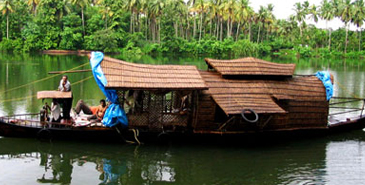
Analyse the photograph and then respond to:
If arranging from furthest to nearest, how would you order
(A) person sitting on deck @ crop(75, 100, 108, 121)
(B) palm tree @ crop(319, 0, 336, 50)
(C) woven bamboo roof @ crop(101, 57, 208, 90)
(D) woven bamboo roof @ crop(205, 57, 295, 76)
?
1. (B) palm tree @ crop(319, 0, 336, 50)
2. (D) woven bamboo roof @ crop(205, 57, 295, 76)
3. (A) person sitting on deck @ crop(75, 100, 108, 121)
4. (C) woven bamboo roof @ crop(101, 57, 208, 90)

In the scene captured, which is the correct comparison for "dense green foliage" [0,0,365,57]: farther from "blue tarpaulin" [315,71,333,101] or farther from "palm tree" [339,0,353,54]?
"blue tarpaulin" [315,71,333,101]

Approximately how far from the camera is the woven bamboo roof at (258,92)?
965cm

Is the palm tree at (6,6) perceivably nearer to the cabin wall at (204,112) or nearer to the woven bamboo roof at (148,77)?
the woven bamboo roof at (148,77)

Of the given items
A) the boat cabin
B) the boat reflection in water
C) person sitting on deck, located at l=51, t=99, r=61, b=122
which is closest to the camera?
the boat reflection in water

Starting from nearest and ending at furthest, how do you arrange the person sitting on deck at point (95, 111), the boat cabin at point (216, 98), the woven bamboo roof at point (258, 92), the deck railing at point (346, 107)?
1. the boat cabin at point (216, 98)
2. the woven bamboo roof at point (258, 92)
3. the person sitting on deck at point (95, 111)
4. the deck railing at point (346, 107)

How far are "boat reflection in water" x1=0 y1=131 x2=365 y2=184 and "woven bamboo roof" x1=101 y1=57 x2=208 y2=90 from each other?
1.59 metres

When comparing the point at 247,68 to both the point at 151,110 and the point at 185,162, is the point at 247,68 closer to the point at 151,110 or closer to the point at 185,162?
the point at 151,110

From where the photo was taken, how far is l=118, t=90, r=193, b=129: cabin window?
970 centimetres

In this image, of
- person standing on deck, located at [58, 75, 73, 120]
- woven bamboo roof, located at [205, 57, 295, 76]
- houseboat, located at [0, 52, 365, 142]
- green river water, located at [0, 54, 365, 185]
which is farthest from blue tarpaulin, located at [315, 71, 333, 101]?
person standing on deck, located at [58, 75, 73, 120]

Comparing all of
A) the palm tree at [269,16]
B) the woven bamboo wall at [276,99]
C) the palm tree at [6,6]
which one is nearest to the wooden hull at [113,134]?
the woven bamboo wall at [276,99]

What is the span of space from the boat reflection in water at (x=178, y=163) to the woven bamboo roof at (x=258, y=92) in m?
1.13

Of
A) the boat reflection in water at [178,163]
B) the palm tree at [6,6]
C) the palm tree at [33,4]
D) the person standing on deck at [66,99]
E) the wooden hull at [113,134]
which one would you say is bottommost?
the boat reflection in water at [178,163]

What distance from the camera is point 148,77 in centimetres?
952

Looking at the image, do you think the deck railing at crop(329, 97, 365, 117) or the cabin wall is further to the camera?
the deck railing at crop(329, 97, 365, 117)
